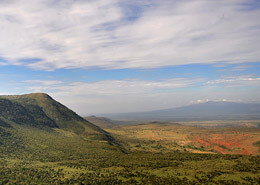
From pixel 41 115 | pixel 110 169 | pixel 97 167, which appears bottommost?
pixel 110 169

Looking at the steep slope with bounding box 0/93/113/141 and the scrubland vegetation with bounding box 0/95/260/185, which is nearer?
the scrubland vegetation with bounding box 0/95/260/185

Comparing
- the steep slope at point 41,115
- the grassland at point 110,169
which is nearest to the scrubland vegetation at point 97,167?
the grassland at point 110,169

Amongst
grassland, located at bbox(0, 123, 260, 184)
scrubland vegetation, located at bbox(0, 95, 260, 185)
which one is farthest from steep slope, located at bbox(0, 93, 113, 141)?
grassland, located at bbox(0, 123, 260, 184)

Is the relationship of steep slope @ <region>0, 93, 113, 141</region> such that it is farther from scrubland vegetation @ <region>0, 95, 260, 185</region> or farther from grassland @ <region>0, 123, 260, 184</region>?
grassland @ <region>0, 123, 260, 184</region>

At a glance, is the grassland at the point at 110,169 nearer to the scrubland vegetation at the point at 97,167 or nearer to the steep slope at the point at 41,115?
the scrubland vegetation at the point at 97,167

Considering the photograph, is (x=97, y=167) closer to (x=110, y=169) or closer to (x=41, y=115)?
(x=110, y=169)

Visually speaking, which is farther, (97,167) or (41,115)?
(41,115)

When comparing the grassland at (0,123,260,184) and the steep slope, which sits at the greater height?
the steep slope

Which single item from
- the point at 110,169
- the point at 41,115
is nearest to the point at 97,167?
the point at 110,169

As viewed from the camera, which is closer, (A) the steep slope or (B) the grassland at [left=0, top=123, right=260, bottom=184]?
(B) the grassland at [left=0, top=123, right=260, bottom=184]

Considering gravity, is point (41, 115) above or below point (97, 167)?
above
